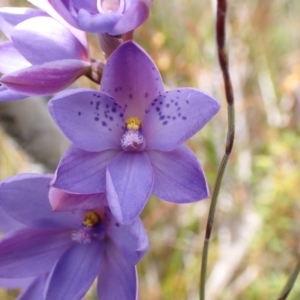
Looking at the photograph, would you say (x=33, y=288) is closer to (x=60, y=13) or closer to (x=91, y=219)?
(x=91, y=219)

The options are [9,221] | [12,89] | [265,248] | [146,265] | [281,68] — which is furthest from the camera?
[281,68]

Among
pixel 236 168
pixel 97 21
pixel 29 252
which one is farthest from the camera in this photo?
pixel 236 168

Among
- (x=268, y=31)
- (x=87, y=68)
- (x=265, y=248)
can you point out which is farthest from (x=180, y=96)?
(x=268, y=31)

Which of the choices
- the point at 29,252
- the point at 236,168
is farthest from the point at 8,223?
the point at 236,168

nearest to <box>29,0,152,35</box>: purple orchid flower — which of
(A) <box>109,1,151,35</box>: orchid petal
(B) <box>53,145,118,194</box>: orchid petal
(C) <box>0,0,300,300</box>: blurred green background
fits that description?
(A) <box>109,1,151,35</box>: orchid petal

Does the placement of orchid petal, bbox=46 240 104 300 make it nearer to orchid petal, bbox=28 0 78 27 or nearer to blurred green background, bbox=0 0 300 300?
orchid petal, bbox=28 0 78 27

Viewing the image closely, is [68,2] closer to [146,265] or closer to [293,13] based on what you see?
[146,265]
